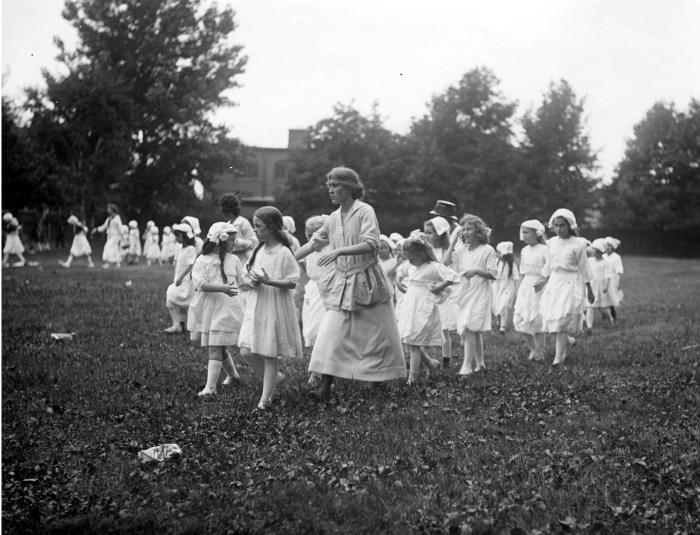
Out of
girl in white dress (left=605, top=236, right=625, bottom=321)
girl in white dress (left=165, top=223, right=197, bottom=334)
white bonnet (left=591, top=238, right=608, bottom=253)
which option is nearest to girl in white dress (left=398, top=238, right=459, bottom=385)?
girl in white dress (left=165, top=223, right=197, bottom=334)

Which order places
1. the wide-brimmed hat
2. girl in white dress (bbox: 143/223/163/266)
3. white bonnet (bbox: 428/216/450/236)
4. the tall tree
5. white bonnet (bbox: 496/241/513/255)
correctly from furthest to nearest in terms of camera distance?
1. girl in white dress (bbox: 143/223/163/266)
2. the tall tree
3. white bonnet (bbox: 496/241/513/255)
4. the wide-brimmed hat
5. white bonnet (bbox: 428/216/450/236)

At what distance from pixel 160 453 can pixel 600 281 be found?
558 inches

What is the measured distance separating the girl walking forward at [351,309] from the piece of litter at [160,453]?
2257 mm

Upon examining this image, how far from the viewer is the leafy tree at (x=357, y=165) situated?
5766cm

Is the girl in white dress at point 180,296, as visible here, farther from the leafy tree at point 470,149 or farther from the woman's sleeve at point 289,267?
the leafy tree at point 470,149

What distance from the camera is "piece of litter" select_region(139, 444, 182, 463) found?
20.9 ft

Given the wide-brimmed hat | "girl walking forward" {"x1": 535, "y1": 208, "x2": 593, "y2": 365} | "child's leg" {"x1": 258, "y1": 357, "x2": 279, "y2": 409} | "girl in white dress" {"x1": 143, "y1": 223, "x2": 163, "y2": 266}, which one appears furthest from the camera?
"girl in white dress" {"x1": 143, "y1": 223, "x2": 163, "y2": 266}

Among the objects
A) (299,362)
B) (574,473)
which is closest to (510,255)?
(299,362)

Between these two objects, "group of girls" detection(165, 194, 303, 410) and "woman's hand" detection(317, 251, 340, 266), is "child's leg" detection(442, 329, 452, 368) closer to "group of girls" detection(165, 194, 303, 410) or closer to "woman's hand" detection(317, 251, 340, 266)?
"group of girls" detection(165, 194, 303, 410)

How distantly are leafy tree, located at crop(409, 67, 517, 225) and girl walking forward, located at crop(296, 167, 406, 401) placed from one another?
47951 millimetres

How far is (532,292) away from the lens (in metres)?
13.1

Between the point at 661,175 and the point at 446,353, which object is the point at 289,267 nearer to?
the point at 446,353

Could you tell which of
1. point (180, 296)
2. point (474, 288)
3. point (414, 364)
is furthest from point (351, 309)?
point (180, 296)

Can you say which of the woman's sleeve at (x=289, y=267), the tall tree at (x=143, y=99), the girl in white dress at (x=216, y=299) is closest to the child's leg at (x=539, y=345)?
the girl in white dress at (x=216, y=299)
